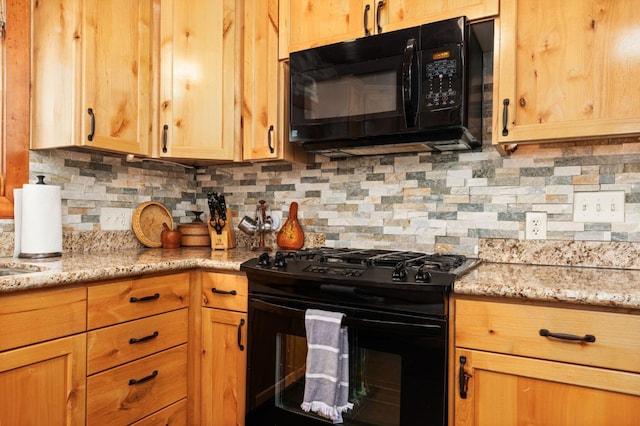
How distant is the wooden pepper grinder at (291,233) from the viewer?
227cm

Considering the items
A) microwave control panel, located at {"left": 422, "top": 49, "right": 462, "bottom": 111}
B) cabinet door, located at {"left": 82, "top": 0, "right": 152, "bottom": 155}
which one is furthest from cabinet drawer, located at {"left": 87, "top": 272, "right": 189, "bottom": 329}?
microwave control panel, located at {"left": 422, "top": 49, "right": 462, "bottom": 111}

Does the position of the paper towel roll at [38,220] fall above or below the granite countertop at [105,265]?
above

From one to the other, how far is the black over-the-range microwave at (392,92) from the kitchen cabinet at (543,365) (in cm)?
74

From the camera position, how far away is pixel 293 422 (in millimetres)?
1591

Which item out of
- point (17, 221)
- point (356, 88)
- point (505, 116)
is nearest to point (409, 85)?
point (356, 88)

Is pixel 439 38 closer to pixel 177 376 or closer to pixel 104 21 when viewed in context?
pixel 104 21

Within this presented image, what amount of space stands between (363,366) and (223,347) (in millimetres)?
689

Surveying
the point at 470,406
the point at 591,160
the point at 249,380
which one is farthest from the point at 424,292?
the point at 591,160

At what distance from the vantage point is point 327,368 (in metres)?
1.45

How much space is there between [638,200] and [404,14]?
1179mm

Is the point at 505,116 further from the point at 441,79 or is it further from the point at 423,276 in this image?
the point at 423,276

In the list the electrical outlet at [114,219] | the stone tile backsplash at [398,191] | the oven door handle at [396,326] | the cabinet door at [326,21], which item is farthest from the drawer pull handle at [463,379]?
the electrical outlet at [114,219]

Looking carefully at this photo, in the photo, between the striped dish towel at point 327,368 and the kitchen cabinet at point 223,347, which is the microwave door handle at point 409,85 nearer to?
the striped dish towel at point 327,368

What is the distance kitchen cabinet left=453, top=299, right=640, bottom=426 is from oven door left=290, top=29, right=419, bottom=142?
0.82m
